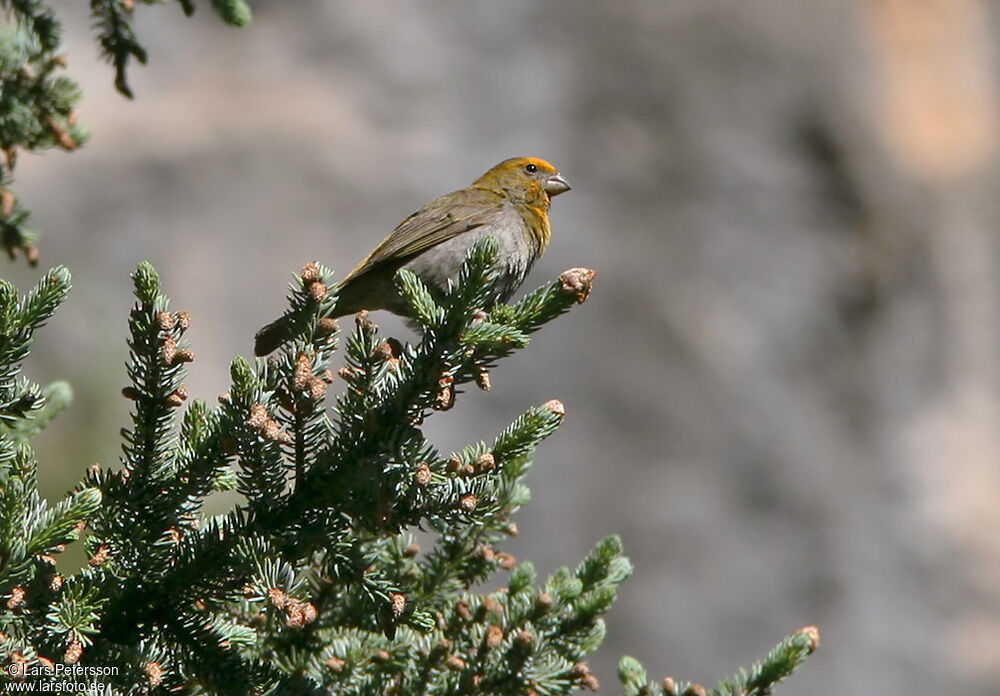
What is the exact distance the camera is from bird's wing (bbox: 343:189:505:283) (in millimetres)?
3945

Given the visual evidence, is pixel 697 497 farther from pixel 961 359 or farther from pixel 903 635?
pixel 961 359

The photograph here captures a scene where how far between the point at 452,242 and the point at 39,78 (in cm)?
174

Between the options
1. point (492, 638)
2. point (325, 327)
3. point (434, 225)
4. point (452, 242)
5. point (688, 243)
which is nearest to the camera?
point (325, 327)

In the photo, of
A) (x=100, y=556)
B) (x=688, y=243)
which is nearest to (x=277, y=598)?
(x=100, y=556)

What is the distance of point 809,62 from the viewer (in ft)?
31.3

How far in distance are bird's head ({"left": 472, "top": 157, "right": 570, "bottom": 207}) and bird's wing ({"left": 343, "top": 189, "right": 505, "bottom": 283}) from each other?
13cm

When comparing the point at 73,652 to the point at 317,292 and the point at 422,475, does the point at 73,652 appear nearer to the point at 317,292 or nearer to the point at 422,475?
the point at 422,475

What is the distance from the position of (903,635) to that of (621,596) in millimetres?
2411

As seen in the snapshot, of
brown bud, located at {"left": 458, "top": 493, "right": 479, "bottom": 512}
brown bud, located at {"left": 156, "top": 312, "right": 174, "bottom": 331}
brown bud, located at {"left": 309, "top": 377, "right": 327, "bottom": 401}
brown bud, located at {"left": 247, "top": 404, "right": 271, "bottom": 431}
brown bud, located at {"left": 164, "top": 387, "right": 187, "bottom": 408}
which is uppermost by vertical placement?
brown bud, located at {"left": 156, "top": 312, "right": 174, "bottom": 331}

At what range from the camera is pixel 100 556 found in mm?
1709

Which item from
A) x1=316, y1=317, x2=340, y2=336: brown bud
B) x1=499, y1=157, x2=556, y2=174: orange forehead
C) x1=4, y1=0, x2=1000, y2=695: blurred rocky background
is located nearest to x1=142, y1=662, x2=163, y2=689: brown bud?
x1=316, y1=317, x2=340, y2=336: brown bud

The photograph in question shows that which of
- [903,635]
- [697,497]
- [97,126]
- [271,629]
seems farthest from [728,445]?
[271,629]

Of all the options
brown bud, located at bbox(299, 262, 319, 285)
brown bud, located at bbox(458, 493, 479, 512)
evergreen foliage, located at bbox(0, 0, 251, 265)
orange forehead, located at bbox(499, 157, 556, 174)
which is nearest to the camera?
brown bud, located at bbox(458, 493, 479, 512)

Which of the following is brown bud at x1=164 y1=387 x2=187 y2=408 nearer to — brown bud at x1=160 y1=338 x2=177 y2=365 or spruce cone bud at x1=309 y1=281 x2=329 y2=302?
brown bud at x1=160 y1=338 x2=177 y2=365
